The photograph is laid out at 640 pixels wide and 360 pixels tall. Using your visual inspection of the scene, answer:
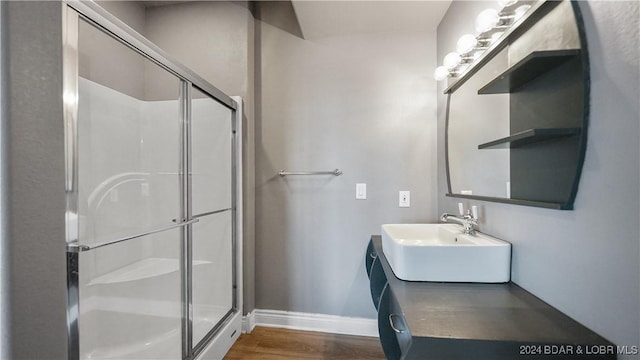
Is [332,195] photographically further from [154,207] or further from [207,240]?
[154,207]

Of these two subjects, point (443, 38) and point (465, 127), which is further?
point (443, 38)

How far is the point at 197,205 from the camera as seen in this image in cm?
163

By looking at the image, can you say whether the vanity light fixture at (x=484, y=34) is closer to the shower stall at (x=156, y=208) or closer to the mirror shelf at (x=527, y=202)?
the mirror shelf at (x=527, y=202)

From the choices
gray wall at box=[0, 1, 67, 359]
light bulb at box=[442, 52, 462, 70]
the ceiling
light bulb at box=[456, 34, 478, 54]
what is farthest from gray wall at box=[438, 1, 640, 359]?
gray wall at box=[0, 1, 67, 359]

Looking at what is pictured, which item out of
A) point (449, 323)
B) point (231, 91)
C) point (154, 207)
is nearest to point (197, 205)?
point (154, 207)

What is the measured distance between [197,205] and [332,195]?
942 millimetres

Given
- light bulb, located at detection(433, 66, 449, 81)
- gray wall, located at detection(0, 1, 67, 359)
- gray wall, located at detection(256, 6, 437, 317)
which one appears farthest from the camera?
gray wall, located at detection(256, 6, 437, 317)

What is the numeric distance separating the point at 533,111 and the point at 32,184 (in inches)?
55.2

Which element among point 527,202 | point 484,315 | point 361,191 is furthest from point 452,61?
point 484,315

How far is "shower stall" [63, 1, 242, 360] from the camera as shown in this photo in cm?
146

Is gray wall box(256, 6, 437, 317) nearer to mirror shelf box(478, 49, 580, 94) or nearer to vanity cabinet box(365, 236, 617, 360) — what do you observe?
mirror shelf box(478, 49, 580, 94)

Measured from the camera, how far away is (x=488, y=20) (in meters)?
Answer: 1.08

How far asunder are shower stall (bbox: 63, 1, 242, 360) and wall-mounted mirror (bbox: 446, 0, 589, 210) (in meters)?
1.53

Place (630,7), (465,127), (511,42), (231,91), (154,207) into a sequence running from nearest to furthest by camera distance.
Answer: (630,7) → (511,42) → (465,127) → (154,207) → (231,91)
